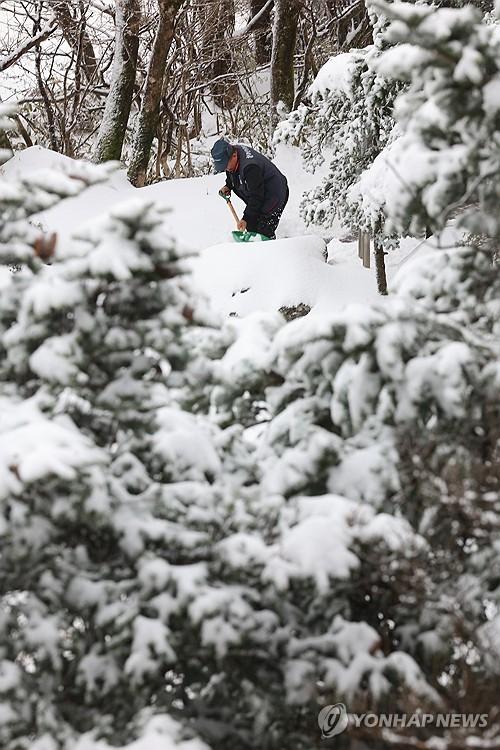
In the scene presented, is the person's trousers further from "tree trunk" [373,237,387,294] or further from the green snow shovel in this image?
"tree trunk" [373,237,387,294]

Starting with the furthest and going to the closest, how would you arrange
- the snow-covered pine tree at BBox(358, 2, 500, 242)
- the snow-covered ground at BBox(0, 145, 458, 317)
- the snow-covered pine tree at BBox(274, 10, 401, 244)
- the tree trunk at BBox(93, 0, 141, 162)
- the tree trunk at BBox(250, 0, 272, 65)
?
the tree trunk at BBox(250, 0, 272, 65) → the tree trunk at BBox(93, 0, 141, 162) → the snow-covered ground at BBox(0, 145, 458, 317) → the snow-covered pine tree at BBox(274, 10, 401, 244) → the snow-covered pine tree at BBox(358, 2, 500, 242)

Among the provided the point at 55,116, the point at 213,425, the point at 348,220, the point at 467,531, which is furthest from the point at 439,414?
the point at 55,116

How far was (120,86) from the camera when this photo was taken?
10531mm

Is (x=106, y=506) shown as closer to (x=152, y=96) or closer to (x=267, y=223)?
(x=267, y=223)

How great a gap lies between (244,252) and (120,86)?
365cm

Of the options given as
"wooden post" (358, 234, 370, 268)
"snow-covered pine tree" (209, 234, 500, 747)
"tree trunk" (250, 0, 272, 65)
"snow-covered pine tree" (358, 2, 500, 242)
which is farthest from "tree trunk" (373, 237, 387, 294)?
"tree trunk" (250, 0, 272, 65)

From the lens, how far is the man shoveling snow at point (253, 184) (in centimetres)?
803

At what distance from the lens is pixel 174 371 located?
246 cm

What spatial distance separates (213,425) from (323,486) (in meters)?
0.39

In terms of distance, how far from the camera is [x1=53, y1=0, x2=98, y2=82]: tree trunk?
1091 cm

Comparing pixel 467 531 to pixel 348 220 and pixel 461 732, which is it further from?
pixel 348 220

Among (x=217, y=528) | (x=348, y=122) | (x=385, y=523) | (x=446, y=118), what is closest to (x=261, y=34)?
(x=348, y=122)

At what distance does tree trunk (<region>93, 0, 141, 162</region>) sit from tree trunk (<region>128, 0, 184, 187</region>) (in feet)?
0.70

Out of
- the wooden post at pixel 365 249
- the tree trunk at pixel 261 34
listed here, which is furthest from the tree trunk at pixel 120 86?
the tree trunk at pixel 261 34
